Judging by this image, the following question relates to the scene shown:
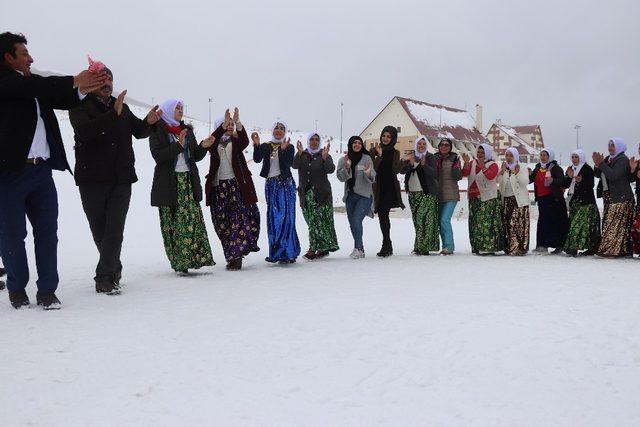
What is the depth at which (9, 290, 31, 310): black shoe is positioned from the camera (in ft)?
12.6

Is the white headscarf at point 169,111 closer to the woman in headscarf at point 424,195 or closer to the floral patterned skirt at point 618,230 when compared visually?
the woman in headscarf at point 424,195

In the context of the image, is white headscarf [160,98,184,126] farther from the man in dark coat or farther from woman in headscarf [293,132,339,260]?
woman in headscarf [293,132,339,260]

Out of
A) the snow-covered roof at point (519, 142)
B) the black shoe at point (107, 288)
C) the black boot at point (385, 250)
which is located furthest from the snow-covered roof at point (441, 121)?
the black shoe at point (107, 288)

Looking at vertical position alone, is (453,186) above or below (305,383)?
above

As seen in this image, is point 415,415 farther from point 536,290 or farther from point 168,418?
point 536,290

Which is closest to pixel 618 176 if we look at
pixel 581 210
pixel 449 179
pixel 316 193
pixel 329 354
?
pixel 581 210

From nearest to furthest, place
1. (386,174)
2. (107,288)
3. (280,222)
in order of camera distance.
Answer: (107,288) → (280,222) → (386,174)

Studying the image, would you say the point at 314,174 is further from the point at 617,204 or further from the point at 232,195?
the point at 617,204

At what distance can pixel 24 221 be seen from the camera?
3.79m

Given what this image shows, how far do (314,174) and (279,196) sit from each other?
806 millimetres

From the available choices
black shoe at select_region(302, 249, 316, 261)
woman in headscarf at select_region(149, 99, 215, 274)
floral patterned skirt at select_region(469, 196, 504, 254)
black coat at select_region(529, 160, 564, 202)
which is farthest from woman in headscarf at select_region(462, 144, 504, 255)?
woman in headscarf at select_region(149, 99, 215, 274)

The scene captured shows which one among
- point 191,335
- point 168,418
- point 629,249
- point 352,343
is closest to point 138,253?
point 191,335

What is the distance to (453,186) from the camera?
25.5ft

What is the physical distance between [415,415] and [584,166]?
648 centimetres
